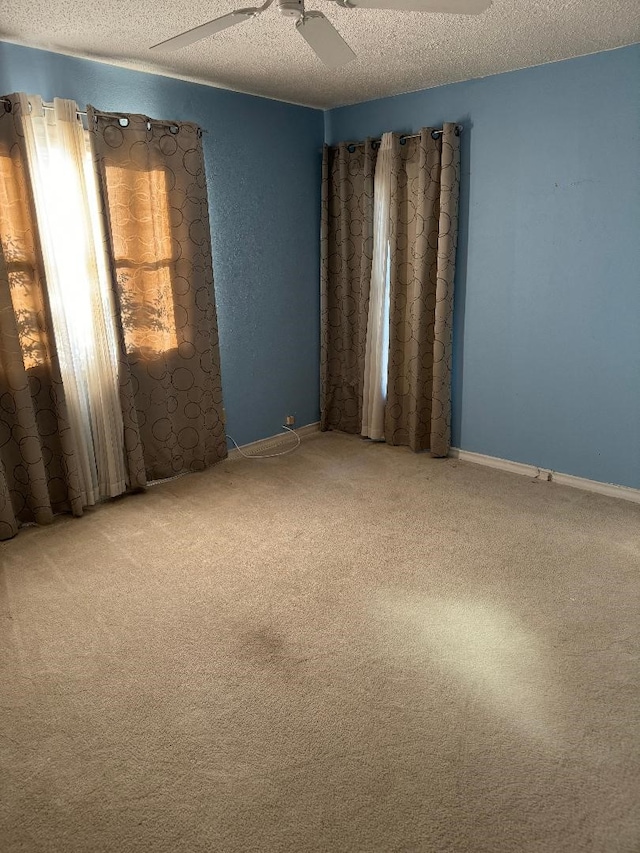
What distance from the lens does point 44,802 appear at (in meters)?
1.66

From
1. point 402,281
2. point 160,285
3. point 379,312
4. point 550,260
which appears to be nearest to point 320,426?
point 379,312

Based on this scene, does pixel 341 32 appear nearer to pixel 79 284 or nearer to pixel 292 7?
pixel 292 7

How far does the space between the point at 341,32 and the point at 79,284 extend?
1816 mm

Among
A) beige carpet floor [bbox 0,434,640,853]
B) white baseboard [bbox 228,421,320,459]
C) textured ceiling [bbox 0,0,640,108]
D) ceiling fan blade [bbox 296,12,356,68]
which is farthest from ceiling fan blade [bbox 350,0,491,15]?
white baseboard [bbox 228,421,320,459]

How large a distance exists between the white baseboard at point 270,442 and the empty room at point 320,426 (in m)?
0.02

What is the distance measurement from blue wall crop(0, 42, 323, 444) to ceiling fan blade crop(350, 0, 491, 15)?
6.61ft

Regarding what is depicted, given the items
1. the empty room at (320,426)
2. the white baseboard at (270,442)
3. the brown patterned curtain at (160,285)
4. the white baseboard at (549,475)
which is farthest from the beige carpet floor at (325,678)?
the white baseboard at (270,442)

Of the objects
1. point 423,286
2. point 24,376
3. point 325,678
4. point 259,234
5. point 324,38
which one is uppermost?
point 324,38

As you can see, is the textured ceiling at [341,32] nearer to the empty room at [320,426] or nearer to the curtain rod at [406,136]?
the empty room at [320,426]

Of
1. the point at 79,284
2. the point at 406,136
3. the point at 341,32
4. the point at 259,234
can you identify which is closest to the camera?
the point at 341,32

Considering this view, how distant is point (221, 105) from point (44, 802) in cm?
375

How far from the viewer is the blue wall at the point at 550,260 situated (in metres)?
3.30

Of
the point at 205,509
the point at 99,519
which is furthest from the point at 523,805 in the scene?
the point at 99,519

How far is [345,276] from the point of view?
451 cm
